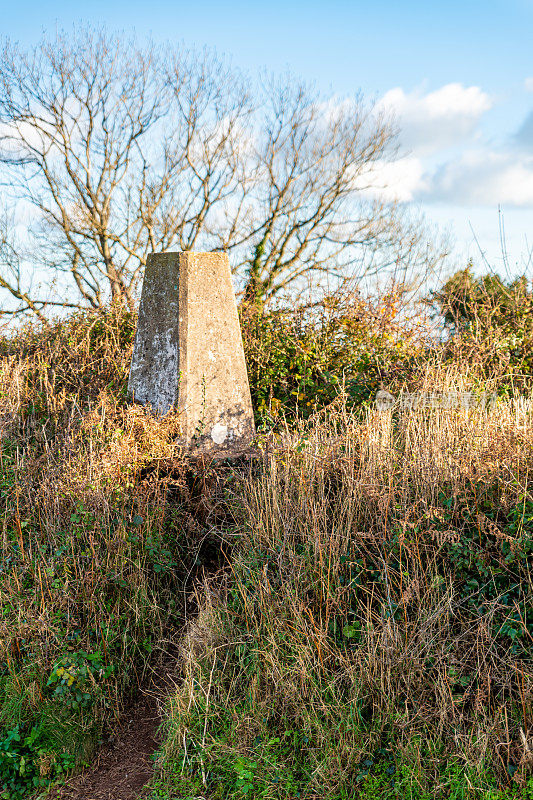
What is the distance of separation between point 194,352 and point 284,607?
9.04 ft

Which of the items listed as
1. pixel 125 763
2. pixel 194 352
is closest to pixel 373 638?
pixel 125 763

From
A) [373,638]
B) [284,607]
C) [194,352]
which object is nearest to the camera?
[373,638]

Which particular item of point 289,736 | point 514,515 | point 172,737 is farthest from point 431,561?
point 172,737

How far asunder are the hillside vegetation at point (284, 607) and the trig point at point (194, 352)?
0.92 ft

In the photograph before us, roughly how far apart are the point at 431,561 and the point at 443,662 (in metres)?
0.58

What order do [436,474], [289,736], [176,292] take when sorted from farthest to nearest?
[176,292] < [436,474] < [289,736]

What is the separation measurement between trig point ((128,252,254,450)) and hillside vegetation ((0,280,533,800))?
280 millimetres

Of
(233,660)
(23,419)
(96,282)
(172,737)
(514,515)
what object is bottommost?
(172,737)

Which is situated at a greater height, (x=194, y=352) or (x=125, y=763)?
(x=194, y=352)

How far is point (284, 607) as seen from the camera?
370 centimetres

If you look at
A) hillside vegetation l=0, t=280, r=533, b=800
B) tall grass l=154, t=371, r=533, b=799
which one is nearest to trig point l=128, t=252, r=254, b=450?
hillside vegetation l=0, t=280, r=533, b=800

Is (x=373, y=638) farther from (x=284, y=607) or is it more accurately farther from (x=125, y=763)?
(x=125, y=763)

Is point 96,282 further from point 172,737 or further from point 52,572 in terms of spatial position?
point 172,737

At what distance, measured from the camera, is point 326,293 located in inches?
328
